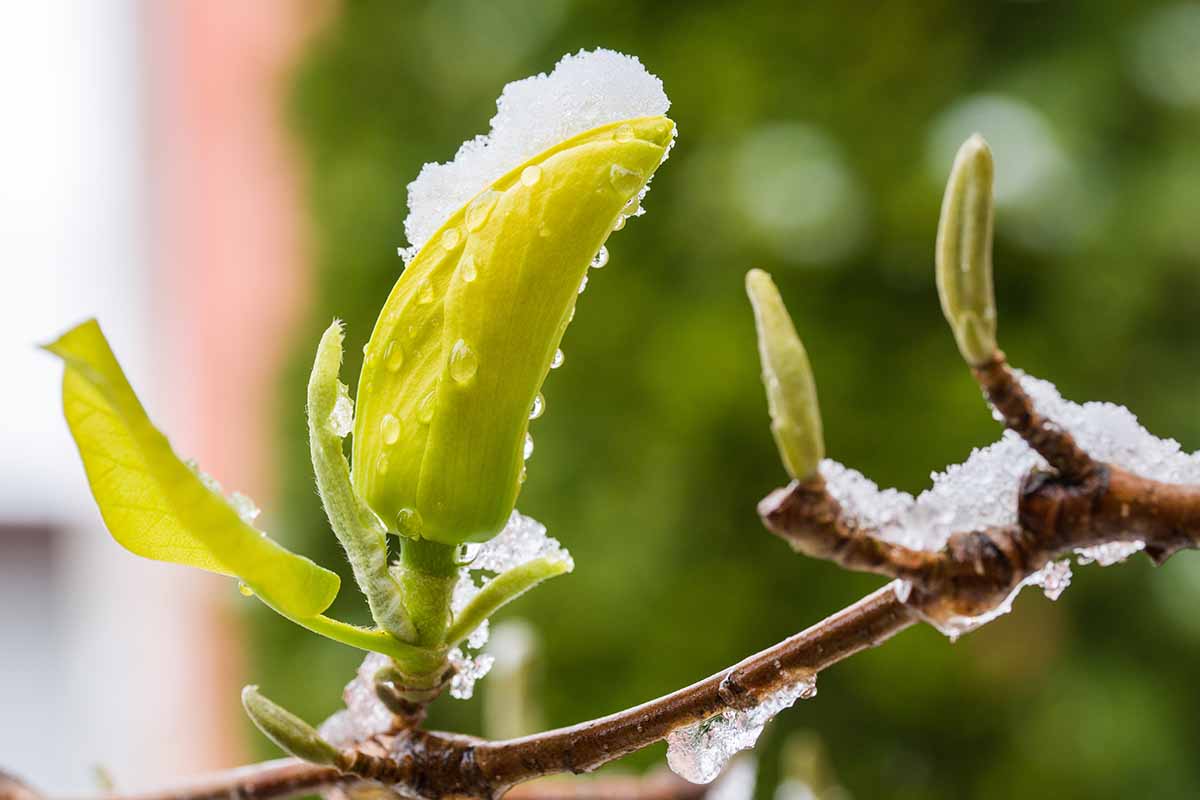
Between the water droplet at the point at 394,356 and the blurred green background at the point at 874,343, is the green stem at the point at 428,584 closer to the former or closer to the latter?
the water droplet at the point at 394,356

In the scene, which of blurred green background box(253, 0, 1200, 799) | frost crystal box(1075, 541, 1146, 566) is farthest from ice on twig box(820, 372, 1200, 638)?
blurred green background box(253, 0, 1200, 799)

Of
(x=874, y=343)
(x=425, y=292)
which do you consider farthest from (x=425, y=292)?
(x=874, y=343)

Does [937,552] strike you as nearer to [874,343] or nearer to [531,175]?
[531,175]

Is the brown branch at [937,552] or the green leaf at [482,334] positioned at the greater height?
the green leaf at [482,334]

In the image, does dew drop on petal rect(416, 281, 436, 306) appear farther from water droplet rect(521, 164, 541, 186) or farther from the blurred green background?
the blurred green background

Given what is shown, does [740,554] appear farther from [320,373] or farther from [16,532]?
[16,532]

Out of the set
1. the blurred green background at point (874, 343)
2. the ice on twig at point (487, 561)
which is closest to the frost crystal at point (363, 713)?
the ice on twig at point (487, 561)

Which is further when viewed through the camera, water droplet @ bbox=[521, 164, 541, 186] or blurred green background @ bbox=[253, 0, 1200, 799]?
blurred green background @ bbox=[253, 0, 1200, 799]
